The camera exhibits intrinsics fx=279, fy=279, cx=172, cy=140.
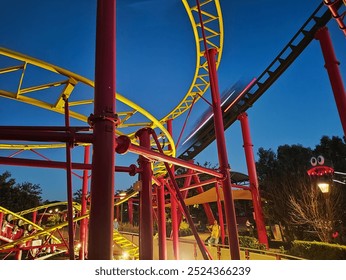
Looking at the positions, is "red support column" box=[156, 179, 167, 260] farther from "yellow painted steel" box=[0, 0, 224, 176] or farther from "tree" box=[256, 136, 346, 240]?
"tree" box=[256, 136, 346, 240]

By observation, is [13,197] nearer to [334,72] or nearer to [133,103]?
[133,103]

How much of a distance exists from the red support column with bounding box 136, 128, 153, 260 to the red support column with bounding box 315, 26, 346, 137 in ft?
13.7

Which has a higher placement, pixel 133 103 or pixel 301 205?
pixel 133 103

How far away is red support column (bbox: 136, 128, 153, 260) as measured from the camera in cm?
341

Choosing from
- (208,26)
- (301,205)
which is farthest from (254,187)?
(208,26)

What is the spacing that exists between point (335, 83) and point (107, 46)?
5.58 meters

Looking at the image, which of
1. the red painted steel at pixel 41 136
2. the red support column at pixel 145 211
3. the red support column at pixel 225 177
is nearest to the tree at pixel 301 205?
the red support column at pixel 225 177

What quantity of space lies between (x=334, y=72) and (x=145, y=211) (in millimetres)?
5416

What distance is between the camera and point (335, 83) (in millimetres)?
6172

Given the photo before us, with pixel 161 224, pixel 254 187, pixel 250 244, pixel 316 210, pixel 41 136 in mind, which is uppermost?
pixel 254 187

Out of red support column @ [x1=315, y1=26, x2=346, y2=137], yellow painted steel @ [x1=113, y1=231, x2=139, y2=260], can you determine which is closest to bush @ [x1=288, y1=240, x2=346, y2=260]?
red support column @ [x1=315, y1=26, x2=346, y2=137]

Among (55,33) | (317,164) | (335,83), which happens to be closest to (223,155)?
(335,83)

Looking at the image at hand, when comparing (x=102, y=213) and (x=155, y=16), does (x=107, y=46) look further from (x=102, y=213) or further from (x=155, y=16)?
(x=155, y=16)

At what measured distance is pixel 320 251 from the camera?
26.5 ft
